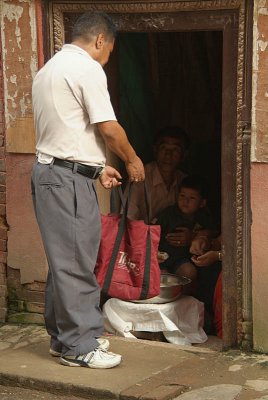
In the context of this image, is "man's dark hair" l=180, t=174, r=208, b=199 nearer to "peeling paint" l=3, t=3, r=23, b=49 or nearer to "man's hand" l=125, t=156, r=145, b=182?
"man's hand" l=125, t=156, r=145, b=182

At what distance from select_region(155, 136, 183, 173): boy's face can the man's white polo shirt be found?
1.84 metres

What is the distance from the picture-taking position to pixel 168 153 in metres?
7.20

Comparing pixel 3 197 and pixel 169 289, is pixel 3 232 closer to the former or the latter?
pixel 3 197

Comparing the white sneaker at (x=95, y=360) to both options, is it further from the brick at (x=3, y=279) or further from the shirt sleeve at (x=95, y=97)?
the shirt sleeve at (x=95, y=97)

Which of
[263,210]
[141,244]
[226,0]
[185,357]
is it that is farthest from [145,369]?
[226,0]

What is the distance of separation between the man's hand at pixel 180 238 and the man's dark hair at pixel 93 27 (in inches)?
77.2

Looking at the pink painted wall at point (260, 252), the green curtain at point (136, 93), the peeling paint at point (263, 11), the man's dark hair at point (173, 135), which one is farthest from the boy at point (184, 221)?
the peeling paint at point (263, 11)

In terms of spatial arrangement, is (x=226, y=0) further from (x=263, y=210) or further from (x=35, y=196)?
(x=35, y=196)

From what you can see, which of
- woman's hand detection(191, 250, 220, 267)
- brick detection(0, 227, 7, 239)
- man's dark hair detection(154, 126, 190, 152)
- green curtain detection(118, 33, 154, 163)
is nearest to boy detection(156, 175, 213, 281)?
woman's hand detection(191, 250, 220, 267)

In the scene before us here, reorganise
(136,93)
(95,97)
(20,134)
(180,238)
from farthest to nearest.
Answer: (136,93) < (180,238) < (20,134) < (95,97)

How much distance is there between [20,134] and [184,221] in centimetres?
147

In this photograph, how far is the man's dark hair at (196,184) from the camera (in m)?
6.93

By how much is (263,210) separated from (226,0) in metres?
1.30

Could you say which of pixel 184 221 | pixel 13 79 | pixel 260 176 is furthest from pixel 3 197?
pixel 260 176
